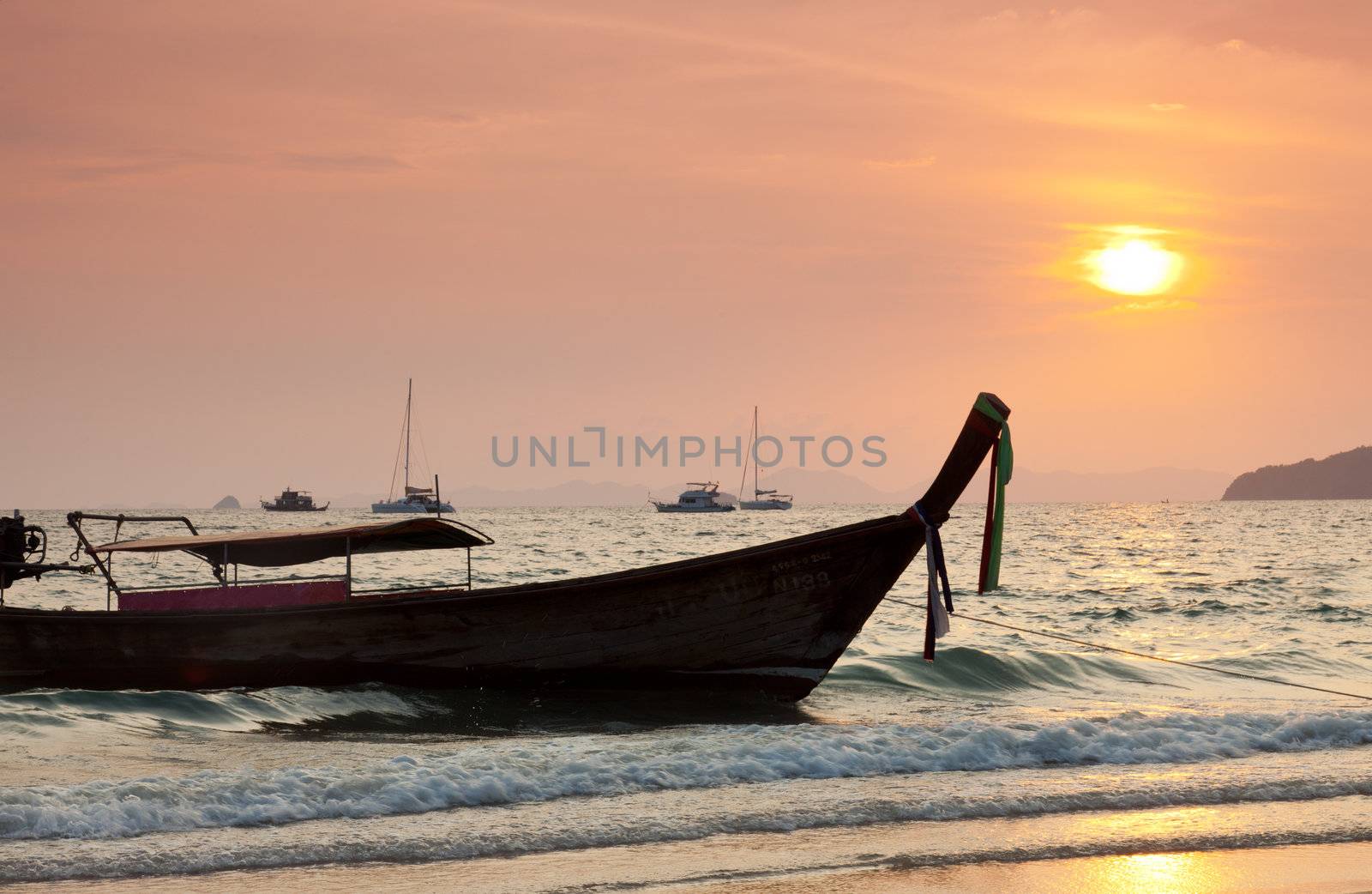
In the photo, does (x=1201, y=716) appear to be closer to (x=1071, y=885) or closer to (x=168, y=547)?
(x=1071, y=885)

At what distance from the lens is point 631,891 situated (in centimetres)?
666

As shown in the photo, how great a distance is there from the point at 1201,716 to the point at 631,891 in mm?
7418

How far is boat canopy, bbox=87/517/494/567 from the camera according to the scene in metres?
12.6

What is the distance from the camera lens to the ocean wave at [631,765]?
823 cm

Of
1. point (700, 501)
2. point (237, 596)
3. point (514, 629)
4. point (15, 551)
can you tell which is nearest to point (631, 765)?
point (514, 629)

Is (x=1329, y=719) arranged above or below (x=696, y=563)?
below

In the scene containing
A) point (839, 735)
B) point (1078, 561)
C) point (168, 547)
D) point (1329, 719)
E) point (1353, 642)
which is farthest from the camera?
point (1078, 561)

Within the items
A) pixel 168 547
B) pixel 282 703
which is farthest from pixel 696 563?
pixel 168 547

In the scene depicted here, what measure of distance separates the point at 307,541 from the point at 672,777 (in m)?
5.53

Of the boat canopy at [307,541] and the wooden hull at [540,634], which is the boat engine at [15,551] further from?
the boat canopy at [307,541]

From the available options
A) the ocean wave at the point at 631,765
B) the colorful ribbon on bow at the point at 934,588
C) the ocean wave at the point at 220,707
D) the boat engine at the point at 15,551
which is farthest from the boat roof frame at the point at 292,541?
the colorful ribbon on bow at the point at 934,588

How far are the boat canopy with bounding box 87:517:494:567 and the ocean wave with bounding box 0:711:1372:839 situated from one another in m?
2.44

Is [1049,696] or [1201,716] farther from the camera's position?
[1049,696]

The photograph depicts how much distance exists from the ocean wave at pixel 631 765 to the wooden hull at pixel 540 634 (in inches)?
50.3
